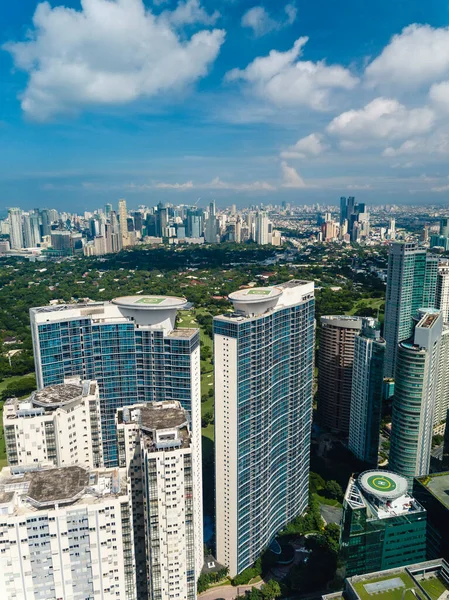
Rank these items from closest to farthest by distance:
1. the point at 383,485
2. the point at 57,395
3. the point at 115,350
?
the point at 57,395, the point at 383,485, the point at 115,350

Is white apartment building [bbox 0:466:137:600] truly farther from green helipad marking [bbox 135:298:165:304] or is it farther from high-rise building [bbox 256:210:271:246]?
high-rise building [bbox 256:210:271:246]

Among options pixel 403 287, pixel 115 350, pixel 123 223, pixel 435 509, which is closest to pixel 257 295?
pixel 115 350

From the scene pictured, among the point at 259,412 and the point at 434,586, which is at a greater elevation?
the point at 259,412

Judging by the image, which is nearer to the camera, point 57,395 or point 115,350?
point 57,395

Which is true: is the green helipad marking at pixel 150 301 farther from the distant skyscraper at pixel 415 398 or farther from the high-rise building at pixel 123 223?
the high-rise building at pixel 123 223

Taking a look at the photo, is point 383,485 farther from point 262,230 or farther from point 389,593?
point 262,230

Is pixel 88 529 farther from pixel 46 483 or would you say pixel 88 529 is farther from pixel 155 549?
pixel 155 549
